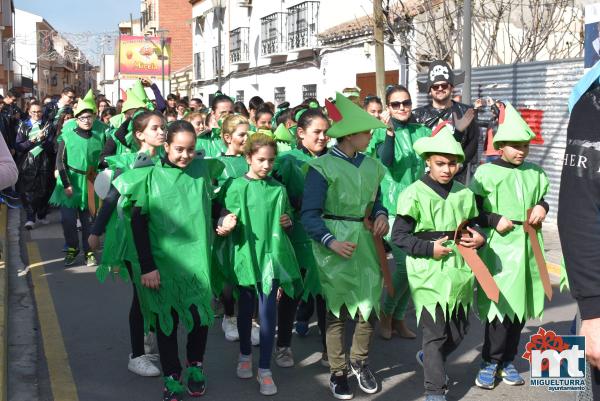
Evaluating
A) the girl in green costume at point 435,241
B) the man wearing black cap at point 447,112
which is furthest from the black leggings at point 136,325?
the man wearing black cap at point 447,112

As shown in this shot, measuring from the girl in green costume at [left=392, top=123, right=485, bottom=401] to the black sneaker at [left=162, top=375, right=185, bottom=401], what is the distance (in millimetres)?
1459

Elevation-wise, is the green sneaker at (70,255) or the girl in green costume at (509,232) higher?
the girl in green costume at (509,232)

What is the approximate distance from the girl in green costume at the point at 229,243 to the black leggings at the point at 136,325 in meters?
0.52

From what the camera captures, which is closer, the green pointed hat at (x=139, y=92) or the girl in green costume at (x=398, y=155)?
the girl in green costume at (x=398, y=155)

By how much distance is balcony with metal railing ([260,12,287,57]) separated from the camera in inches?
1150

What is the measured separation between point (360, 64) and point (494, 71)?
878 centimetres

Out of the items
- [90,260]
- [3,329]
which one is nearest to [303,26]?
[90,260]

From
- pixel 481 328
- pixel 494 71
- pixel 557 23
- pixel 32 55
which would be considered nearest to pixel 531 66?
pixel 494 71

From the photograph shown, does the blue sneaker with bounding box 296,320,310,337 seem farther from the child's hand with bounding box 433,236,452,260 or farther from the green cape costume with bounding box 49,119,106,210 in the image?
the green cape costume with bounding box 49,119,106,210

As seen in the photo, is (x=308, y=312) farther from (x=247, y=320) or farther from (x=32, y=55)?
(x=32, y=55)

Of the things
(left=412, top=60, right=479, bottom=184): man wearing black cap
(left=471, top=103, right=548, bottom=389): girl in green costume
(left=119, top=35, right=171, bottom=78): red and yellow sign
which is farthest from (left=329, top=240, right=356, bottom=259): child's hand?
(left=119, top=35, right=171, bottom=78): red and yellow sign

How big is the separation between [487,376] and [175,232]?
2.14 metres

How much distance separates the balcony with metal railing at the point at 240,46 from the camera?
113 feet

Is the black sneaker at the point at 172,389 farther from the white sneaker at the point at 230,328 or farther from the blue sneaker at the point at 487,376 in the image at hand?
the blue sneaker at the point at 487,376
